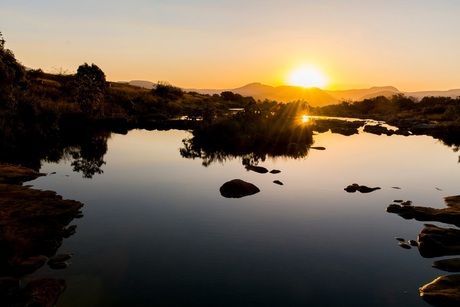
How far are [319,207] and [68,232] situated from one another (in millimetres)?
14687

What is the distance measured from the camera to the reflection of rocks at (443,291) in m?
12.0

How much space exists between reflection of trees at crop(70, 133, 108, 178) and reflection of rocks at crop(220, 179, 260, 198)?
11549 millimetres

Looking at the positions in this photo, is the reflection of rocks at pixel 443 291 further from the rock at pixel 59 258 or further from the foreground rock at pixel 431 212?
the rock at pixel 59 258

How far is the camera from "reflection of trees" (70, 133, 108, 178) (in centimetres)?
3034

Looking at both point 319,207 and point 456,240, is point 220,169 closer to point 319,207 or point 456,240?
point 319,207

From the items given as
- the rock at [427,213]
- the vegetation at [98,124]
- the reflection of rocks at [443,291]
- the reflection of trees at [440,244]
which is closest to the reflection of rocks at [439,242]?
the reflection of trees at [440,244]

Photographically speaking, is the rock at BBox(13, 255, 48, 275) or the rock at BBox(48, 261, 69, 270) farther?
the rock at BBox(48, 261, 69, 270)

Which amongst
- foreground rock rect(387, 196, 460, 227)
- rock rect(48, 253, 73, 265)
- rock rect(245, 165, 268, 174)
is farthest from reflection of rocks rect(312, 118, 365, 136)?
rock rect(48, 253, 73, 265)

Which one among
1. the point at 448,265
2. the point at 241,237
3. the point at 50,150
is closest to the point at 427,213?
the point at 448,265

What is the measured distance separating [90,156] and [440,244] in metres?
32.0

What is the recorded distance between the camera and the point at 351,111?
12962 cm

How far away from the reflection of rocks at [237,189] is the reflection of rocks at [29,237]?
949 cm

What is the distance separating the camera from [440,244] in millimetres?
16188

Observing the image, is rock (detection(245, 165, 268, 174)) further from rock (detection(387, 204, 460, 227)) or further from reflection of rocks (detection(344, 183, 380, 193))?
rock (detection(387, 204, 460, 227))
